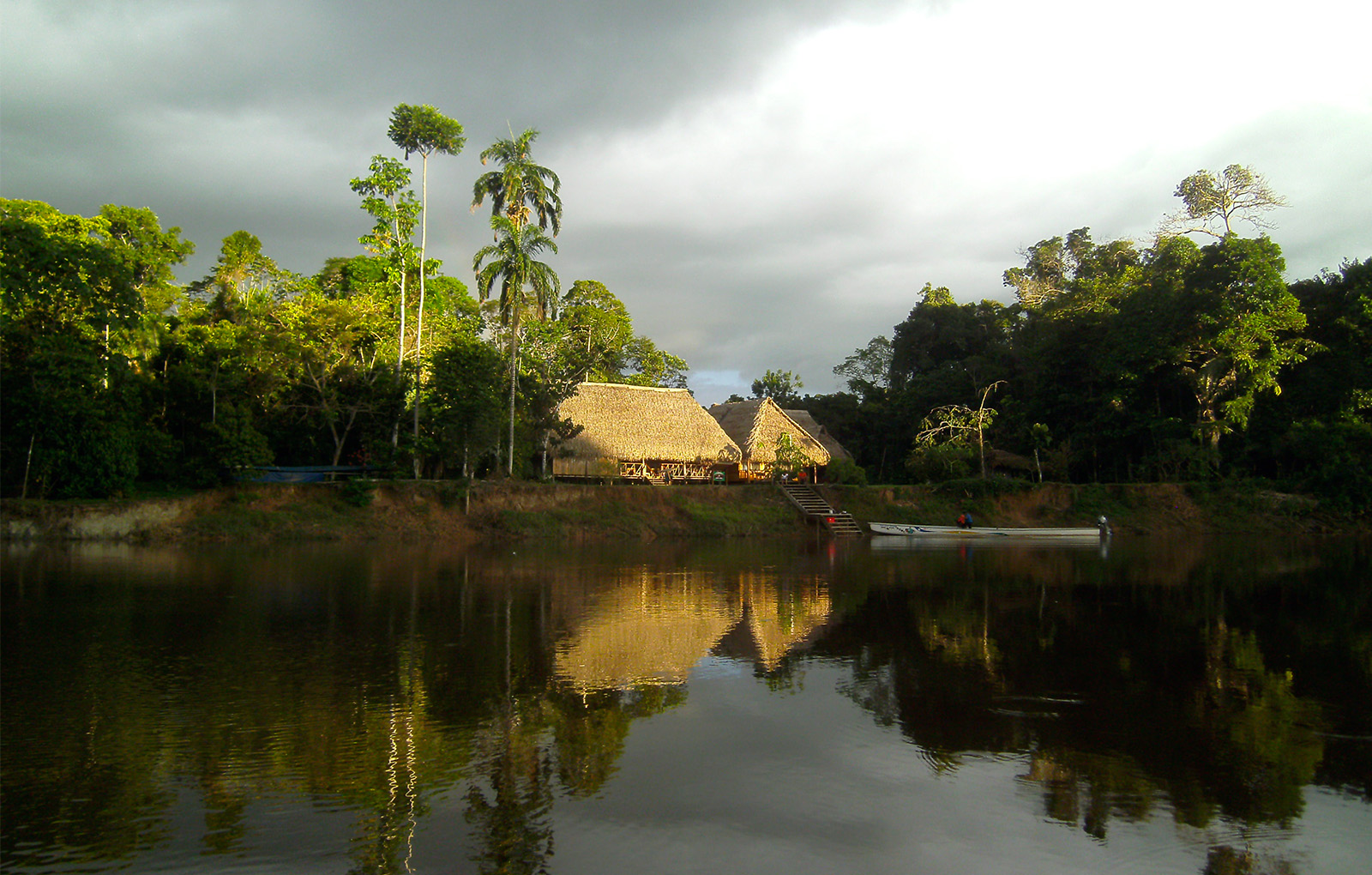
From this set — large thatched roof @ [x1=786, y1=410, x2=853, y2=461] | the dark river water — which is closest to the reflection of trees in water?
the dark river water

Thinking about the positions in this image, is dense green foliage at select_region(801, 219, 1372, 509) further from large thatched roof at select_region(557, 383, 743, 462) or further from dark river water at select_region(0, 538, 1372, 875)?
dark river water at select_region(0, 538, 1372, 875)

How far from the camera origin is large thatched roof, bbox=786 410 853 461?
3928 centimetres

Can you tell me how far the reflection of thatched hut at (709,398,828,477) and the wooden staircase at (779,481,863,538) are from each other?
3403 millimetres

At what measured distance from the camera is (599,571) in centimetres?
1664

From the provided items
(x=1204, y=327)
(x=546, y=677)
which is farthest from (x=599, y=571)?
→ (x=1204, y=327)

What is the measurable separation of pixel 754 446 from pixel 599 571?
59.6 feet

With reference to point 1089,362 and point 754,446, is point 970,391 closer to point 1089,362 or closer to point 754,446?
point 1089,362

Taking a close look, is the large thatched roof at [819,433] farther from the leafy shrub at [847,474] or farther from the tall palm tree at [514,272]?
the tall palm tree at [514,272]

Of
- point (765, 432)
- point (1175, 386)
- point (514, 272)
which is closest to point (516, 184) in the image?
point (514, 272)

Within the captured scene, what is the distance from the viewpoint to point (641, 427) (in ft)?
108

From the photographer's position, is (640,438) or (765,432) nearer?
(640,438)

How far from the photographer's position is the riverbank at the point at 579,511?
21.6m

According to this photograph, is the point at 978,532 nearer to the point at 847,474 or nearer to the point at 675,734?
the point at 847,474

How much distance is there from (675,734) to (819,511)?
2281 centimetres
